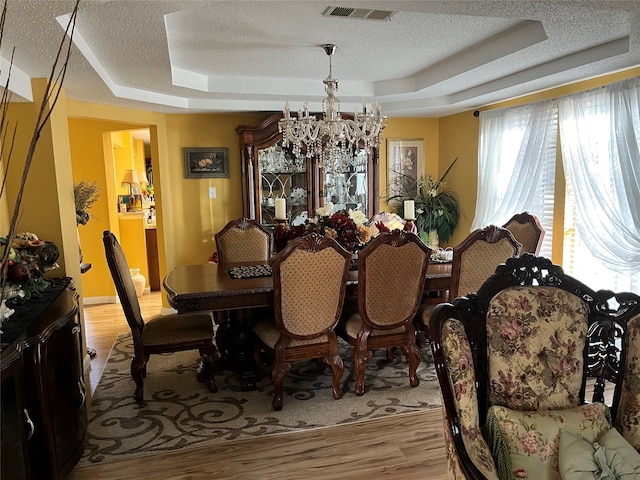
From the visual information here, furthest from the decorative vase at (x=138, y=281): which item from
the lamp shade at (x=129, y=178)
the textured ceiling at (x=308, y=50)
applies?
the textured ceiling at (x=308, y=50)

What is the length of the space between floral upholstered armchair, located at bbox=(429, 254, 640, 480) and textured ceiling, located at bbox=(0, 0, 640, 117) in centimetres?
127

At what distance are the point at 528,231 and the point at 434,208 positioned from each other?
1.81 meters

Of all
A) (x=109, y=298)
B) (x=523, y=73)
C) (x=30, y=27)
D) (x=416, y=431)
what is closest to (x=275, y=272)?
(x=416, y=431)

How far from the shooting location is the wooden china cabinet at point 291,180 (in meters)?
5.08

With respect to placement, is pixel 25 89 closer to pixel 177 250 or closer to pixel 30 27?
pixel 30 27

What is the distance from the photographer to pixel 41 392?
6.63 feet

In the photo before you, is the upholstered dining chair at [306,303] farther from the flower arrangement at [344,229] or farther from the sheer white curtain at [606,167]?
the sheer white curtain at [606,167]

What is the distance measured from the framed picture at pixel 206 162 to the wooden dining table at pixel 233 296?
1.72 m

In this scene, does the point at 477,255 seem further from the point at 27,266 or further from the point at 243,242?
the point at 27,266

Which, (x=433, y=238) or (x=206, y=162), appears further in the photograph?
(x=433, y=238)

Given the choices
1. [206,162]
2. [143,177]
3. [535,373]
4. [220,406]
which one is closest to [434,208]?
[206,162]

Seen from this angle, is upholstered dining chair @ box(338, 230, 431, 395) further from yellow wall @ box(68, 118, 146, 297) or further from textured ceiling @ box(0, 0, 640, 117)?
yellow wall @ box(68, 118, 146, 297)

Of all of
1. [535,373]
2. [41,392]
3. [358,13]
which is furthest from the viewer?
[358,13]

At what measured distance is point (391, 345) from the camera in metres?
3.28
